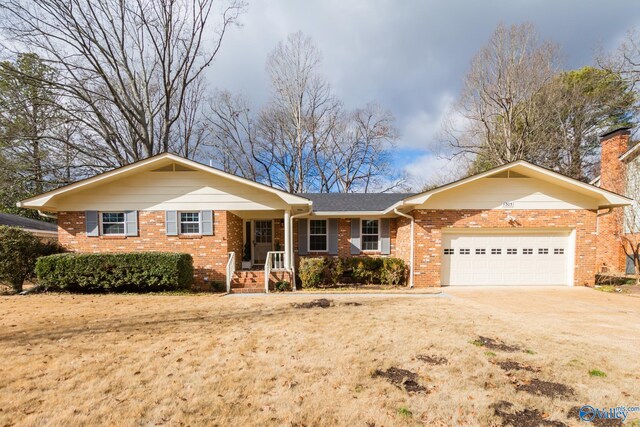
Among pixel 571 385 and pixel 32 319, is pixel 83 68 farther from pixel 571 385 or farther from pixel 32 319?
pixel 571 385

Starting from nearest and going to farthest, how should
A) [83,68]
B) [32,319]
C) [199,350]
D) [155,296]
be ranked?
[199,350], [32,319], [155,296], [83,68]

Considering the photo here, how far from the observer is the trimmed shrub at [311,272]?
9883 mm

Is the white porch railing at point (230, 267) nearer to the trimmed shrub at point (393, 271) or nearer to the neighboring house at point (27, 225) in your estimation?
the trimmed shrub at point (393, 271)

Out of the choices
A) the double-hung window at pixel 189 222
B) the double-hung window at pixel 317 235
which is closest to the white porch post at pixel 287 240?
the double-hung window at pixel 317 235

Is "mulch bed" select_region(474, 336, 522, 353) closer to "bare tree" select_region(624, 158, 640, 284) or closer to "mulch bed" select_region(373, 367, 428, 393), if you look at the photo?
"mulch bed" select_region(373, 367, 428, 393)

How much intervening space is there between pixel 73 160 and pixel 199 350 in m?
18.7

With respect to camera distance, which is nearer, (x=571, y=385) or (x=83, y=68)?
(x=571, y=385)

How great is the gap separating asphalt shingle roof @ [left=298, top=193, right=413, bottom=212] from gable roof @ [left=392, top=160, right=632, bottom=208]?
2225 mm

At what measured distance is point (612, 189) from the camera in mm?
12156

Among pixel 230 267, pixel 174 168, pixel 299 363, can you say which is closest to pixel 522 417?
pixel 299 363

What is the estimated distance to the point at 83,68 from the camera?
14.6m

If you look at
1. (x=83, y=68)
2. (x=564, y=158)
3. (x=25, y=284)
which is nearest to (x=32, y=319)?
(x=25, y=284)

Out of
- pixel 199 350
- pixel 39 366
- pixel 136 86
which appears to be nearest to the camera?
pixel 39 366

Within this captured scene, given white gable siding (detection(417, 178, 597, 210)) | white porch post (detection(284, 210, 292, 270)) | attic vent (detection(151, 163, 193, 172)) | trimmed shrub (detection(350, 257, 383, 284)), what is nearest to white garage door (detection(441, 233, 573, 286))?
white gable siding (detection(417, 178, 597, 210))
